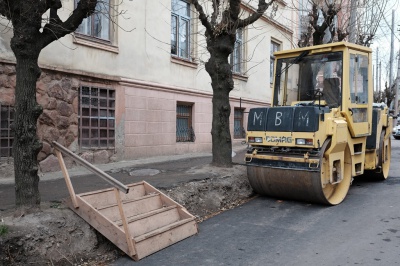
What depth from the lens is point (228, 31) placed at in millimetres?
8266

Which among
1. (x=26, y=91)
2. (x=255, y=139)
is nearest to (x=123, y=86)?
(x=255, y=139)

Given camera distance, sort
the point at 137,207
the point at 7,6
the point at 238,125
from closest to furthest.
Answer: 1. the point at 7,6
2. the point at 137,207
3. the point at 238,125

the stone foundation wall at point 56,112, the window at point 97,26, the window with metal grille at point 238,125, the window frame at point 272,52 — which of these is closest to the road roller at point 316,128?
the stone foundation wall at point 56,112

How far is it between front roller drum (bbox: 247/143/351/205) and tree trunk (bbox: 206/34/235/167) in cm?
149

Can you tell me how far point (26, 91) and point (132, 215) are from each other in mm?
2149

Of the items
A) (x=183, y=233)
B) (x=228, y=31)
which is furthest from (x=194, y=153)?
(x=183, y=233)

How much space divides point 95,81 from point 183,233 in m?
5.39

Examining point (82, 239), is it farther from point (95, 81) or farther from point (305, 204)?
point (95, 81)

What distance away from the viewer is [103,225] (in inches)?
184

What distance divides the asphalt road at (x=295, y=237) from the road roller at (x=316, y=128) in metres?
0.46

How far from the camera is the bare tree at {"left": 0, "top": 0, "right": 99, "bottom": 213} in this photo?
15.1 feet

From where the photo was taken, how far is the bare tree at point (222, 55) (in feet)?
26.9

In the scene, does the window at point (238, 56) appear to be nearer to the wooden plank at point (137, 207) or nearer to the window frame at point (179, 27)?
the window frame at point (179, 27)

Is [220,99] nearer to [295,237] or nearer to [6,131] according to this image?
[295,237]
